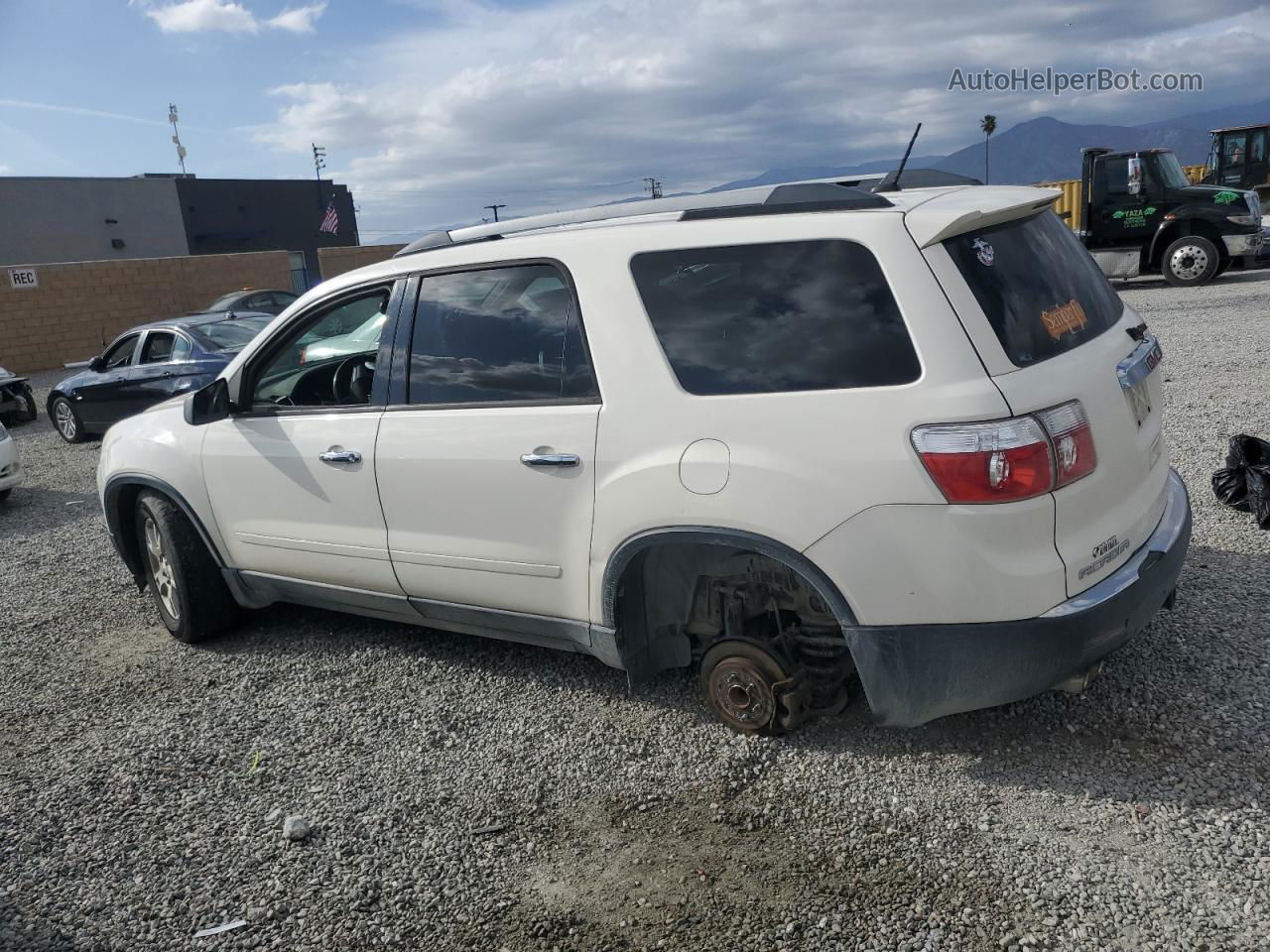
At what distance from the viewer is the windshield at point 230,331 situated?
11133mm

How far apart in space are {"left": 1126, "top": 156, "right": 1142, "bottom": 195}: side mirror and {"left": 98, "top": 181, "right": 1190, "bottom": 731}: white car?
15256 millimetres

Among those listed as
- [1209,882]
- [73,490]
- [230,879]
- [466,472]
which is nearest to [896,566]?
[1209,882]

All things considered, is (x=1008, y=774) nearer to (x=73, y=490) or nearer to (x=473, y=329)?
(x=473, y=329)

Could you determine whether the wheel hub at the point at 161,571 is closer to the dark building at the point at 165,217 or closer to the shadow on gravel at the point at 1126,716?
the shadow on gravel at the point at 1126,716

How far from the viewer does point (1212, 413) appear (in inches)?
298

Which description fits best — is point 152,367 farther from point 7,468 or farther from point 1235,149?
point 1235,149

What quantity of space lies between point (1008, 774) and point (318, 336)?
3.87 metres

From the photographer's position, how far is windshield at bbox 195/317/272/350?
36.5 feet

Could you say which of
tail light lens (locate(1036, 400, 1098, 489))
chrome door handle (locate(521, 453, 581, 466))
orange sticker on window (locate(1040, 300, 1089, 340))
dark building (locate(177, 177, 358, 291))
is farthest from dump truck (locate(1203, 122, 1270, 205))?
dark building (locate(177, 177, 358, 291))

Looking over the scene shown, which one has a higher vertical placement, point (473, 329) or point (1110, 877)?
point (473, 329)

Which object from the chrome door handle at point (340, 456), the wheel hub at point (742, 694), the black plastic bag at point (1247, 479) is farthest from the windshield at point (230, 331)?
the black plastic bag at point (1247, 479)

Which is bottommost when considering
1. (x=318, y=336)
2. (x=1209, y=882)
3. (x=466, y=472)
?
(x=1209, y=882)

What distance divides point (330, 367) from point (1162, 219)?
54.8 feet

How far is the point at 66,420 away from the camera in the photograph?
1284cm
